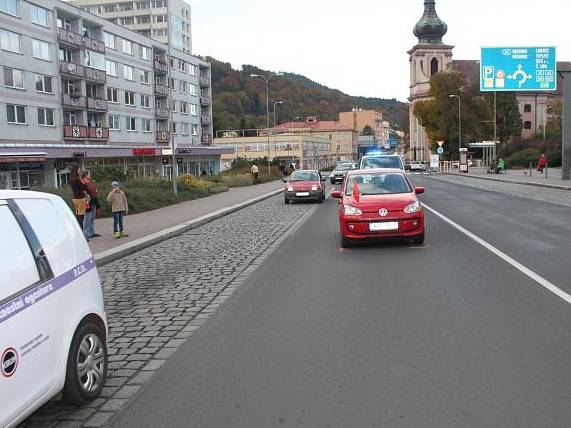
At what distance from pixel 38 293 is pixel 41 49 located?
49.2 metres

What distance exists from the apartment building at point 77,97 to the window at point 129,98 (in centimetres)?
10

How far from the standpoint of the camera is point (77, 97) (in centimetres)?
5319

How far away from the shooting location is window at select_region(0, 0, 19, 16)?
140 feet

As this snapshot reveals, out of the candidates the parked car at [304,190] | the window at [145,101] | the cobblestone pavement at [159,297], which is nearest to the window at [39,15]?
the window at [145,101]

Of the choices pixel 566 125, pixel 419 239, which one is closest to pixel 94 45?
pixel 566 125

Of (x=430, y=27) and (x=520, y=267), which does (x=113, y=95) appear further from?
(x=430, y=27)

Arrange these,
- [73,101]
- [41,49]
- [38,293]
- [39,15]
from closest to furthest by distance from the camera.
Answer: [38,293] → [39,15] → [41,49] → [73,101]

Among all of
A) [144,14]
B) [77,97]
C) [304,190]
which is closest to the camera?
[304,190]

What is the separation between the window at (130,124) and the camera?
208 ft

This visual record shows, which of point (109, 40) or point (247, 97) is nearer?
point (109, 40)

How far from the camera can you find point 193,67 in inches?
3290

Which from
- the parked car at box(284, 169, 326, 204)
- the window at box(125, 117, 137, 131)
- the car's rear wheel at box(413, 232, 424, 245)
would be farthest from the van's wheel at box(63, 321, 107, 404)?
the window at box(125, 117, 137, 131)

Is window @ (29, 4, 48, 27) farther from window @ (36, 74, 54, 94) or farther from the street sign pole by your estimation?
the street sign pole

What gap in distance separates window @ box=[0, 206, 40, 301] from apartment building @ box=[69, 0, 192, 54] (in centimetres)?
11470
